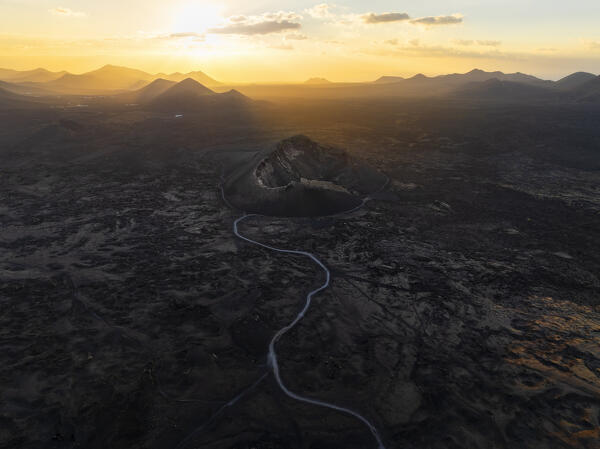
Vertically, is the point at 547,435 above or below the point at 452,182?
below

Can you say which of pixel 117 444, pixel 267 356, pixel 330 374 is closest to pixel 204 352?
pixel 267 356

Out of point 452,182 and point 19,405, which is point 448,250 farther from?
point 19,405

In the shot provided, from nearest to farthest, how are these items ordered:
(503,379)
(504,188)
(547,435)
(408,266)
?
(547,435)
(503,379)
(408,266)
(504,188)

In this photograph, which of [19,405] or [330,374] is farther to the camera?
[330,374]

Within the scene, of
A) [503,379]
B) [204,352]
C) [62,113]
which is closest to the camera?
[503,379]

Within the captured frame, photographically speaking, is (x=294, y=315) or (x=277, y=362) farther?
(x=294, y=315)

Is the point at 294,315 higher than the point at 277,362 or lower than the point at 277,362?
higher

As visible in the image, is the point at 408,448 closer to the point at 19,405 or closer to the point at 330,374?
the point at 330,374
